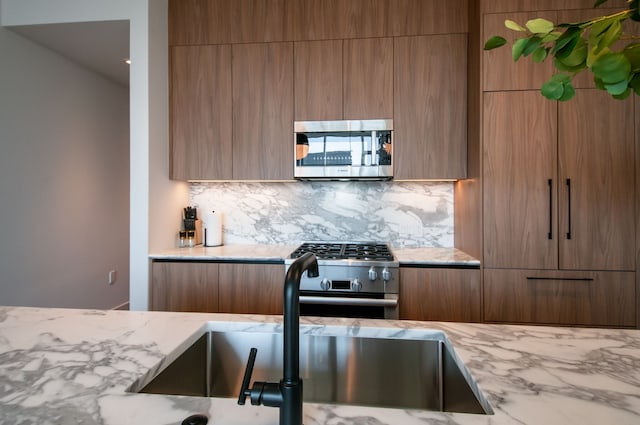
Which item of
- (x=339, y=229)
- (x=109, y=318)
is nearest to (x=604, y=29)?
(x=109, y=318)

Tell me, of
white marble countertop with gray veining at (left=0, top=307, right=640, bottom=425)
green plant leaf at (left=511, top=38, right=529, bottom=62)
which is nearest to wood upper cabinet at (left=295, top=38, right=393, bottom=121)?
white marble countertop with gray veining at (left=0, top=307, right=640, bottom=425)

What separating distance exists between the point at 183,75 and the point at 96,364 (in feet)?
7.92

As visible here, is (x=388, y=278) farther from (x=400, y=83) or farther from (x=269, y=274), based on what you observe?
(x=400, y=83)

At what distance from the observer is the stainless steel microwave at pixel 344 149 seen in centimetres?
251

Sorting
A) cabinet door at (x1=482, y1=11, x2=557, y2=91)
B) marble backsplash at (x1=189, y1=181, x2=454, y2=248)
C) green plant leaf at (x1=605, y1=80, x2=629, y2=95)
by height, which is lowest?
marble backsplash at (x1=189, y1=181, x2=454, y2=248)

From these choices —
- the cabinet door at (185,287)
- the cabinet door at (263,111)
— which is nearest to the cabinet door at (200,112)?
the cabinet door at (263,111)

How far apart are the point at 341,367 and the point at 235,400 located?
44 centimetres

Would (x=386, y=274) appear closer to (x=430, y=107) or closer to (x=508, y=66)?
(x=430, y=107)

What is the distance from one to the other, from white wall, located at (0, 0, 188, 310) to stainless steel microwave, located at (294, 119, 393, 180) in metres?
1.00

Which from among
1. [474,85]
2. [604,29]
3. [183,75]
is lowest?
[604,29]

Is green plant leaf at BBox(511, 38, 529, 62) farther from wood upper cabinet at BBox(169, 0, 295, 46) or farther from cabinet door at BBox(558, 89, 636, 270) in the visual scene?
wood upper cabinet at BBox(169, 0, 295, 46)

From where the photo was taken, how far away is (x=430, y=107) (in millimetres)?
2480

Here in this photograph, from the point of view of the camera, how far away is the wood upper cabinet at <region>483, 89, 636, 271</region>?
2053 mm

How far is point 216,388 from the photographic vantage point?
3.41 feet
